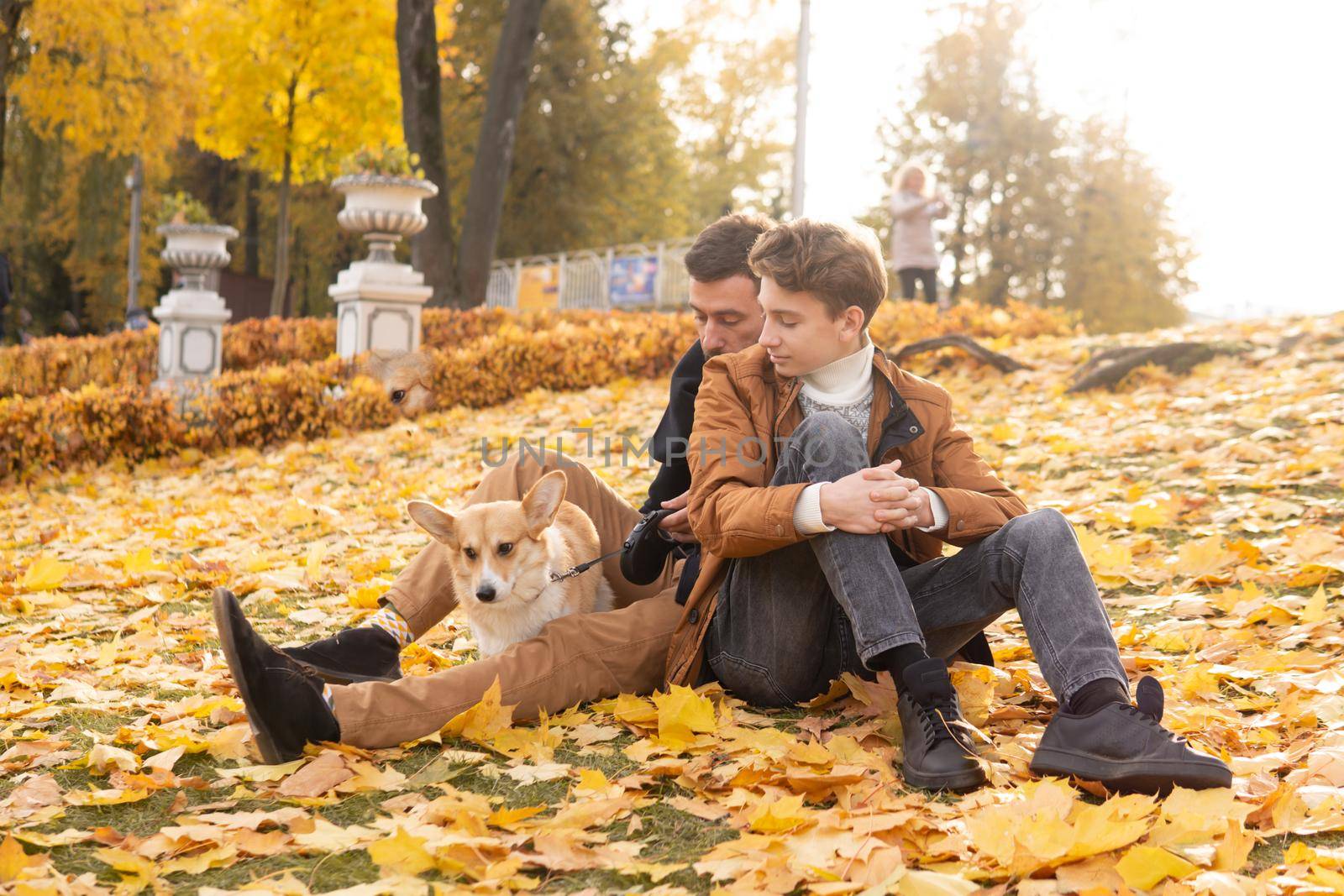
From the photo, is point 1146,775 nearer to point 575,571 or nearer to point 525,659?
point 525,659

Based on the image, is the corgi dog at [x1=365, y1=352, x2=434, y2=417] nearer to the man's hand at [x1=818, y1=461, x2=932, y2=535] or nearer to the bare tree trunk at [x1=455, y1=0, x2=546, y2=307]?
the bare tree trunk at [x1=455, y1=0, x2=546, y2=307]

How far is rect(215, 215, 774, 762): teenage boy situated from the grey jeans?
0.30m

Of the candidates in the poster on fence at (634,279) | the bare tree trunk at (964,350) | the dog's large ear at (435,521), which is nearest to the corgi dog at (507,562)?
the dog's large ear at (435,521)

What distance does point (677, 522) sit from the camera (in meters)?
3.26

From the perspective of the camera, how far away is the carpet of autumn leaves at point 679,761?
218cm

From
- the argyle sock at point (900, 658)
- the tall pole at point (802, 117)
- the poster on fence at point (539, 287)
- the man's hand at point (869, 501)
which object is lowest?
the argyle sock at point (900, 658)

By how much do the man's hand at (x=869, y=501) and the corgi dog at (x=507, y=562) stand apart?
1.01 metres

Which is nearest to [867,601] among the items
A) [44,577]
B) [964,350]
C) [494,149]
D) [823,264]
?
[823,264]

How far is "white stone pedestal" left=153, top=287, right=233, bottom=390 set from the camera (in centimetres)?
1268

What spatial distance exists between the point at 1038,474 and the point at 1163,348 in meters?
2.95

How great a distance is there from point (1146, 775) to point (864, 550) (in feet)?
2.54

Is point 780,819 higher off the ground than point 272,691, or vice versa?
point 272,691

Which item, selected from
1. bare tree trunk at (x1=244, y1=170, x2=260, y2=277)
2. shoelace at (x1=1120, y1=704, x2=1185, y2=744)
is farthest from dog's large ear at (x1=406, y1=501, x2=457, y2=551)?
bare tree trunk at (x1=244, y1=170, x2=260, y2=277)

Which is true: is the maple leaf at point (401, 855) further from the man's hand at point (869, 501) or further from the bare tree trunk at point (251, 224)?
the bare tree trunk at point (251, 224)
